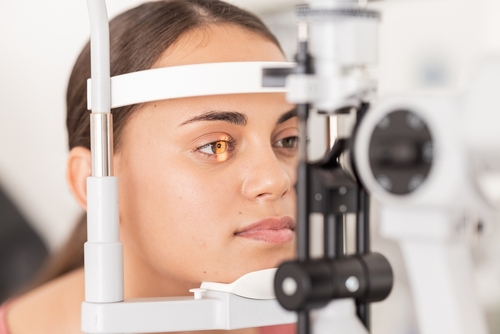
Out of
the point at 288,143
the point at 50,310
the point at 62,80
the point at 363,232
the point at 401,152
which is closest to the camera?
the point at 401,152

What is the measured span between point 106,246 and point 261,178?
0.57ft

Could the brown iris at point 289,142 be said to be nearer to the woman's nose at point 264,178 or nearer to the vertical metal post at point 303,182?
the woman's nose at point 264,178

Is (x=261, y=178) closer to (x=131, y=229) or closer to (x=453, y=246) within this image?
(x=131, y=229)

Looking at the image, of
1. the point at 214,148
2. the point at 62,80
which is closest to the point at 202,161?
the point at 214,148

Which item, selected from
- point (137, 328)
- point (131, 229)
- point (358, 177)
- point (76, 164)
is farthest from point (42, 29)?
point (358, 177)

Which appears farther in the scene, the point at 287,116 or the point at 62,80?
the point at 62,80

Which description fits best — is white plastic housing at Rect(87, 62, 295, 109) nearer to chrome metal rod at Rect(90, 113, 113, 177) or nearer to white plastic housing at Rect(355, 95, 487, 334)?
chrome metal rod at Rect(90, 113, 113, 177)

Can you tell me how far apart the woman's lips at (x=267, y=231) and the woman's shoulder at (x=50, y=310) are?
0.95 feet

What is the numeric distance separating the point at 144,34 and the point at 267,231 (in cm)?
27

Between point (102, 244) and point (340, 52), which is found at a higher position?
point (340, 52)

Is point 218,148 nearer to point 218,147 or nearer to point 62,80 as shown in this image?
point 218,147

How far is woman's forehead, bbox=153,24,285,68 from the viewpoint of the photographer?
0.79m

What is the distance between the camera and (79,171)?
0.89 meters

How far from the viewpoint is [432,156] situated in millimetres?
439
